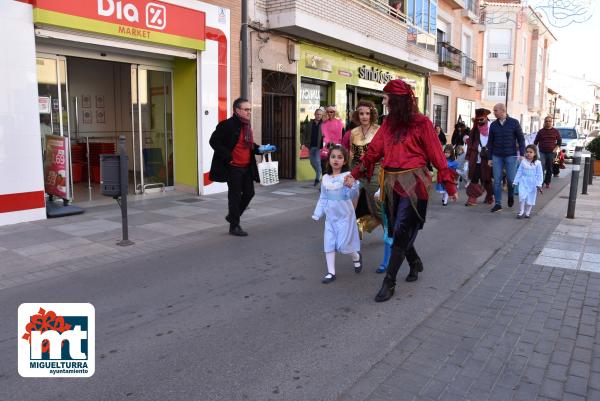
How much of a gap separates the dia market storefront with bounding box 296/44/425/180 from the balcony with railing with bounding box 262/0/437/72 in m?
0.36

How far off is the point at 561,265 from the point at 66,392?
5.20m

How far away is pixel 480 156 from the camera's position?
10250mm

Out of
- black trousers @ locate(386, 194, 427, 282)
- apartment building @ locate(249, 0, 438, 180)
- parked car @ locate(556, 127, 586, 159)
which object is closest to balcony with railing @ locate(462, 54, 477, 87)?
parked car @ locate(556, 127, 586, 159)

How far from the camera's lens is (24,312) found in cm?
420

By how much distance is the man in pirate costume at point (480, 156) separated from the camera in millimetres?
10172

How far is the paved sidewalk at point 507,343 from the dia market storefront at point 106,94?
6592mm

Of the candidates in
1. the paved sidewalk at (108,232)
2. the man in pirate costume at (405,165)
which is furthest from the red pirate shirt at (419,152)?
the paved sidewalk at (108,232)

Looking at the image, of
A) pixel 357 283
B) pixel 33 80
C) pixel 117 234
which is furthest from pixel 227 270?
pixel 33 80

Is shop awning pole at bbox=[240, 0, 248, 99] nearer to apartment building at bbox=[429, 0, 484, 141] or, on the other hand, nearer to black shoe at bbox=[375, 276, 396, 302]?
black shoe at bbox=[375, 276, 396, 302]

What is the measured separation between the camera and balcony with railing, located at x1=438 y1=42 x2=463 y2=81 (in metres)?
22.9

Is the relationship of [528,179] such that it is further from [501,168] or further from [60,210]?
[60,210]

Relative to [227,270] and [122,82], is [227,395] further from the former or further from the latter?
[122,82]

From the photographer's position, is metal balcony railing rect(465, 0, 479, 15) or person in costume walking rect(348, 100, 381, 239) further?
metal balcony railing rect(465, 0, 479, 15)

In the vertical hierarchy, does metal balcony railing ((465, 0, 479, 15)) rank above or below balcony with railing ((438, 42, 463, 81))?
above
